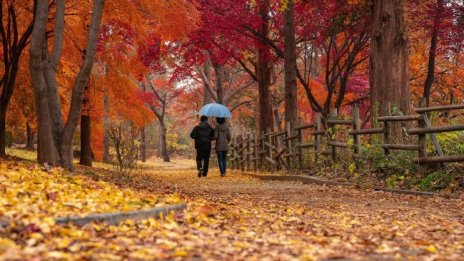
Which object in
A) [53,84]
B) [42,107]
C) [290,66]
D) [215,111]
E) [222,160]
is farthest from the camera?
[215,111]

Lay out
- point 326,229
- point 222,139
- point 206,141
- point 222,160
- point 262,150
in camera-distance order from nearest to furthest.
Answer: point 326,229, point 206,141, point 222,139, point 222,160, point 262,150

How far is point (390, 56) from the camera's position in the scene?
11.5 metres

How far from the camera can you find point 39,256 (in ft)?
11.0

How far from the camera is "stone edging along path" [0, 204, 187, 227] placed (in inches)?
169

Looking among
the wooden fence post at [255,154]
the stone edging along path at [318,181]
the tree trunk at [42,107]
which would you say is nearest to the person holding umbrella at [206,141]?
the stone edging along path at [318,181]

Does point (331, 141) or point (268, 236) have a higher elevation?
point (331, 141)

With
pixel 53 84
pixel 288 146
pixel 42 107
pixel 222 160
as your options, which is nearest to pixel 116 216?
pixel 42 107

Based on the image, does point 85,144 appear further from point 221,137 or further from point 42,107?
point 42,107

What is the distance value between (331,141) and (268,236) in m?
8.07

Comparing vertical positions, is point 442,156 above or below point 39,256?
above

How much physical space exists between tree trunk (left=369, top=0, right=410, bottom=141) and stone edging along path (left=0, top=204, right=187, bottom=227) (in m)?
7.21

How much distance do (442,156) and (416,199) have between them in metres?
1.10

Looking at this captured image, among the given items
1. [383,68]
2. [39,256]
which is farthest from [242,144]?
[39,256]

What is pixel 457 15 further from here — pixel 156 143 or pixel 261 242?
pixel 156 143
